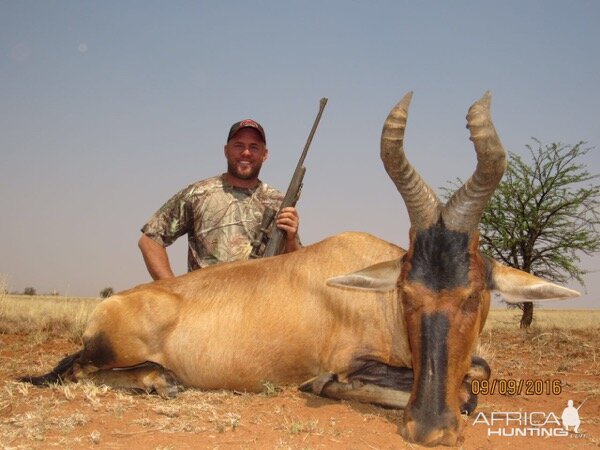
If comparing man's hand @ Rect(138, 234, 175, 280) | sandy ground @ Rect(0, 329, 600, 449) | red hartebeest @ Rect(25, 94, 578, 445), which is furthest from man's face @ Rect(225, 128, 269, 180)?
sandy ground @ Rect(0, 329, 600, 449)

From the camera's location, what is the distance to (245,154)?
855cm

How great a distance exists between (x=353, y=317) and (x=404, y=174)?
1.30m

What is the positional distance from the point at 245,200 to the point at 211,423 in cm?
467

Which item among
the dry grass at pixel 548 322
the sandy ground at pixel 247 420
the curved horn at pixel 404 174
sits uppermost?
the curved horn at pixel 404 174

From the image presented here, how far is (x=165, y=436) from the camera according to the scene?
378 cm

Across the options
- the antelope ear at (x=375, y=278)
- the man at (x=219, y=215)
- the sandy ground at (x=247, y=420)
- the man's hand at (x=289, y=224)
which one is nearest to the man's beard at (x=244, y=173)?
the man at (x=219, y=215)

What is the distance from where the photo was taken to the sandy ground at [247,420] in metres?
3.68

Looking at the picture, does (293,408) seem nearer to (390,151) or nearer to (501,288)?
(501,288)

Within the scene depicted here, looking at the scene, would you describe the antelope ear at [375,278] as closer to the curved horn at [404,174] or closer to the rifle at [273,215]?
the curved horn at [404,174]

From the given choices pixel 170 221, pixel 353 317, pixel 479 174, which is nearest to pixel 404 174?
pixel 479 174

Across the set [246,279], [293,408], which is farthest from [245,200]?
[293,408]

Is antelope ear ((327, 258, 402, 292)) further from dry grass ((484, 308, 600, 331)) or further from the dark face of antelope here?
dry grass ((484, 308, 600, 331))

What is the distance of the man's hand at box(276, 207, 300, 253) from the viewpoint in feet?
24.2
